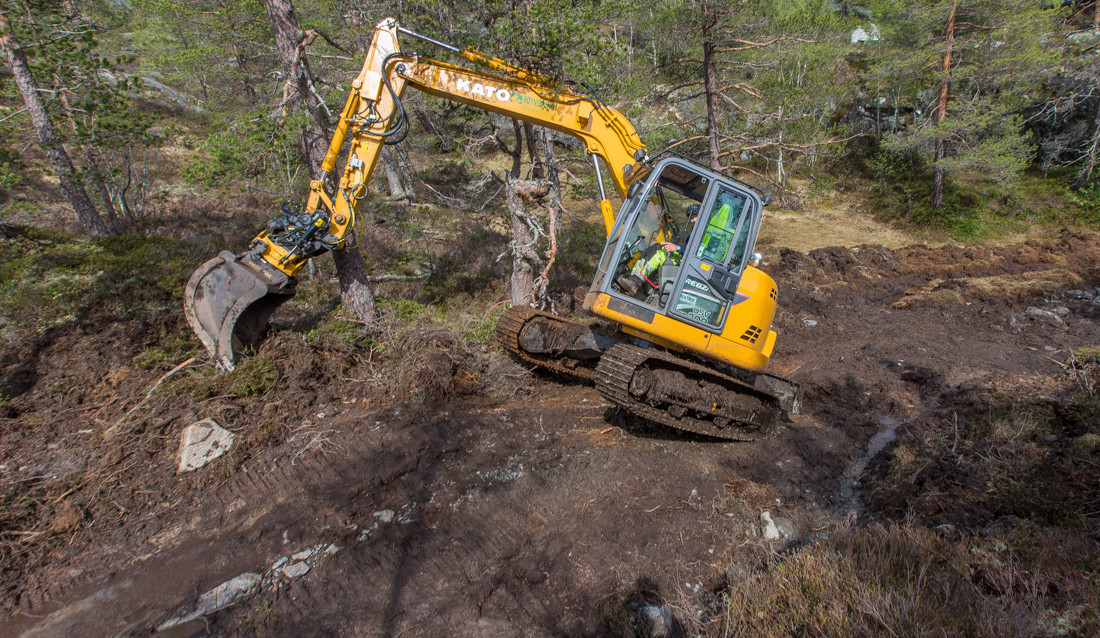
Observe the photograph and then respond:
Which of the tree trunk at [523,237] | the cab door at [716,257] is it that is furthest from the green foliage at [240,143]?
the cab door at [716,257]

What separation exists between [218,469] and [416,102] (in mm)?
6048

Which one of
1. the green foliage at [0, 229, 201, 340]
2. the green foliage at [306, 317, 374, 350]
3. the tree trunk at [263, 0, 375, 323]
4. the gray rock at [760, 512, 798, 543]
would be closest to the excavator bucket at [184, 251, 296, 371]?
the green foliage at [306, 317, 374, 350]

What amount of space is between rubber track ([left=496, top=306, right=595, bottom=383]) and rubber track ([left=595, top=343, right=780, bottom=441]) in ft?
4.24

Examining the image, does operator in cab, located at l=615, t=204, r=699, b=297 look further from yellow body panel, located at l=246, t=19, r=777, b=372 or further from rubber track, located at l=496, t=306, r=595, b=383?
rubber track, located at l=496, t=306, r=595, b=383

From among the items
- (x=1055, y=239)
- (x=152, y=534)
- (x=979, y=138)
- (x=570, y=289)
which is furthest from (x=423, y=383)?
(x=979, y=138)

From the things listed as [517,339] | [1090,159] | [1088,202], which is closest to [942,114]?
[1090,159]

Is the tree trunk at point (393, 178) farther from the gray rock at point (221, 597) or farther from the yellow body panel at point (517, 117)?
the gray rock at point (221, 597)

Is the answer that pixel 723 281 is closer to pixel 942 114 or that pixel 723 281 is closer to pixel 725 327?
pixel 725 327

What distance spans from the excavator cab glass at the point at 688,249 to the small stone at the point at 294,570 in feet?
10.7

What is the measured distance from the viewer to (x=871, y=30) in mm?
26562

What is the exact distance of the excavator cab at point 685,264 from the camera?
500cm

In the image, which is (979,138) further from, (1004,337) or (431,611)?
(431,611)

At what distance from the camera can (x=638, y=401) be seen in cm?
492

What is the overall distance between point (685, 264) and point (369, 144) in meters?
3.39
